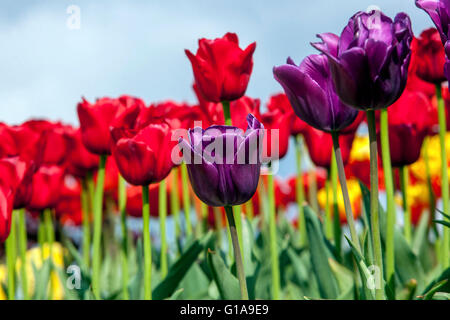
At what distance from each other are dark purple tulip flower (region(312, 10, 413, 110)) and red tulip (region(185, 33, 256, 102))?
34 centimetres

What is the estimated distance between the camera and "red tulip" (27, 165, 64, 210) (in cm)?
134

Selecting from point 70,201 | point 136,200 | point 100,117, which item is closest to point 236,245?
point 100,117

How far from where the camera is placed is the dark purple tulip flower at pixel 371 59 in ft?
1.96

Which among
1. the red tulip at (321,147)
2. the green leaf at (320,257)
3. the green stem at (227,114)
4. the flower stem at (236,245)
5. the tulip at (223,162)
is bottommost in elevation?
the green leaf at (320,257)

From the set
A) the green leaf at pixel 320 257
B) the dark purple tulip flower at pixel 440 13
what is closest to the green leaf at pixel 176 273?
the green leaf at pixel 320 257

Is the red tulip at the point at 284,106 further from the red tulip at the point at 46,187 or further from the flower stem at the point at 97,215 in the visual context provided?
the red tulip at the point at 46,187

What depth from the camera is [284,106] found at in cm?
121

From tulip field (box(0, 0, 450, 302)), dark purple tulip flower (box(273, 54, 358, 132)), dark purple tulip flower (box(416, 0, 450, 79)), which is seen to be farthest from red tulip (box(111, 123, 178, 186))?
dark purple tulip flower (box(416, 0, 450, 79))

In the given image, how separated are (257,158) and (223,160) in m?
0.04

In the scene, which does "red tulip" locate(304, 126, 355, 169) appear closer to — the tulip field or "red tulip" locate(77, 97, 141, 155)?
the tulip field

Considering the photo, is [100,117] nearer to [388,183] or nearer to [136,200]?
[388,183]

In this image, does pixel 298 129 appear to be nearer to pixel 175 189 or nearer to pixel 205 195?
pixel 175 189

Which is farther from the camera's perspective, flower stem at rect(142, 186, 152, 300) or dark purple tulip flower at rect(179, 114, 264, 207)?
flower stem at rect(142, 186, 152, 300)

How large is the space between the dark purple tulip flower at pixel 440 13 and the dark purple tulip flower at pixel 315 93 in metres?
0.12
